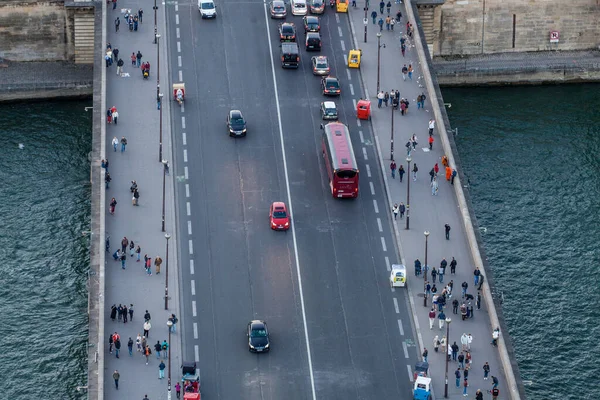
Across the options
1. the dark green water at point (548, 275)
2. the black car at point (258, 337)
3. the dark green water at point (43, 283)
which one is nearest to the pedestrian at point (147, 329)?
the dark green water at point (43, 283)

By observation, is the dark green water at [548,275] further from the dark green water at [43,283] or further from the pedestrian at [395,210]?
the dark green water at [43,283]

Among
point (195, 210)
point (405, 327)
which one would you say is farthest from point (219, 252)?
point (405, 327)

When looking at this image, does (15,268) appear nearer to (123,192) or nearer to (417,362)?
(123,192)

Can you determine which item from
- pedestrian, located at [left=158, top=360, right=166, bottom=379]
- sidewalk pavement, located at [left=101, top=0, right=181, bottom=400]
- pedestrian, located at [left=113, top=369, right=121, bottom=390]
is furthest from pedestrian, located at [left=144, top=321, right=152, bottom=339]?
pedestrian, located at [left=113, top=369, right=121, bottom=390]

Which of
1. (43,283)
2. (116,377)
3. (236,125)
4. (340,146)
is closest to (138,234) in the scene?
(43,283)

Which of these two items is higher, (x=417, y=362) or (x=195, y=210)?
(x=195, y=210)

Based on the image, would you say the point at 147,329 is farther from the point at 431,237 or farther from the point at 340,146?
the point at 431,237

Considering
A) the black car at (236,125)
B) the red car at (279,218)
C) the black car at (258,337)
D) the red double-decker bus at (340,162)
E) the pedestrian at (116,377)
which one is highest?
the black car at (236,125)
